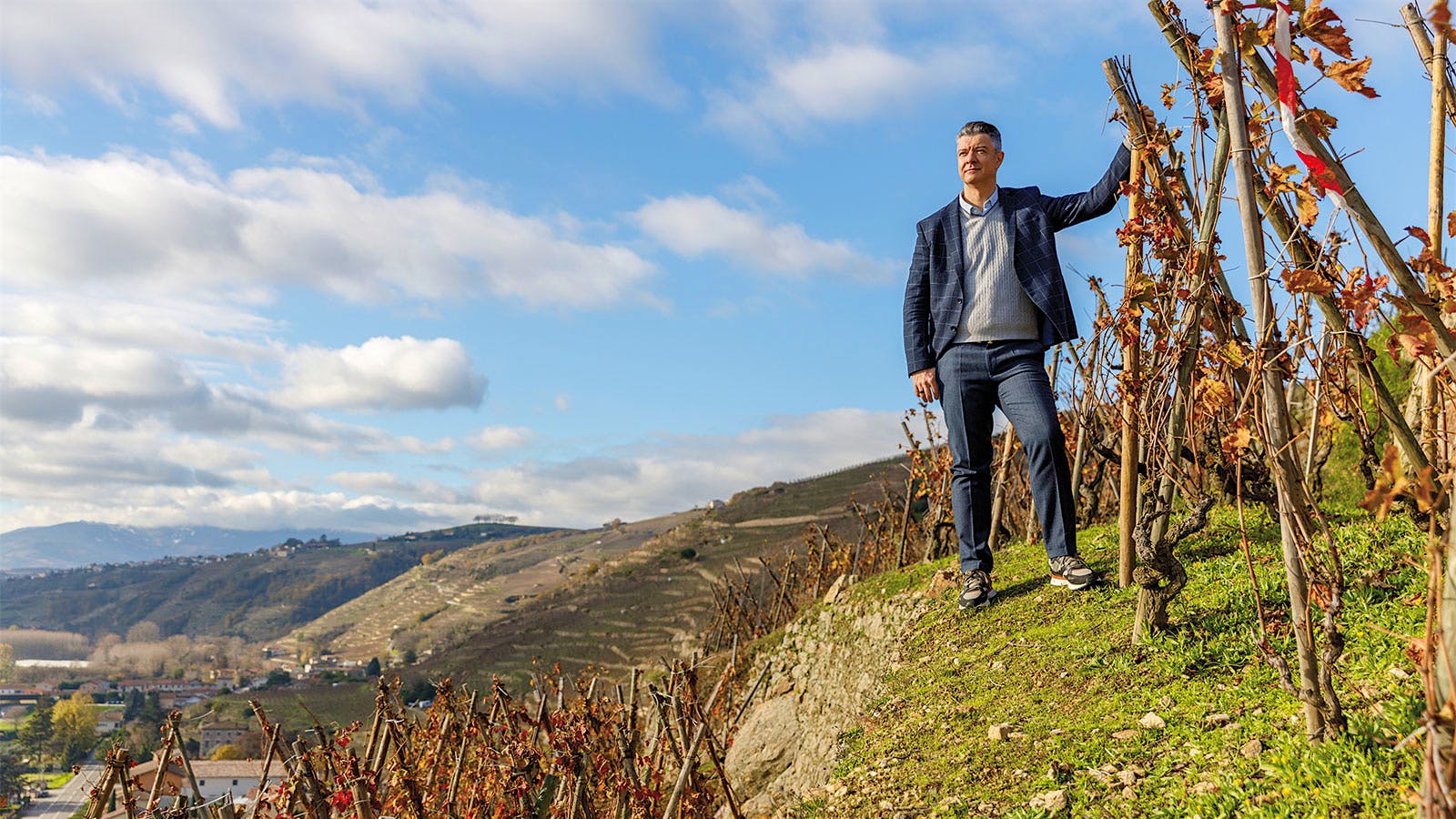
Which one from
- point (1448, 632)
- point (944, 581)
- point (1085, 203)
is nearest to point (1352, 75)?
point (1448, 632)

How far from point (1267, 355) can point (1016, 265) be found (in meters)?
2.14

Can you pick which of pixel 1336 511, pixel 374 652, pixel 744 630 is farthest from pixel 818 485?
pixel 374 652

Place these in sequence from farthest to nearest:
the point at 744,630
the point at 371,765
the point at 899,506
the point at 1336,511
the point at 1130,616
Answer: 1. the point at 744,630
2. the point at 899,506
3. the point at 1336,511
4. the point at 1130,616
5. the point at 371,765

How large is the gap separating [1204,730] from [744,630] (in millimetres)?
9054

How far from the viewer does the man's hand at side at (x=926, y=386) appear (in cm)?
459

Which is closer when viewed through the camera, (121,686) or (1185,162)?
(1185,162)

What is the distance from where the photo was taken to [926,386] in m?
4.61

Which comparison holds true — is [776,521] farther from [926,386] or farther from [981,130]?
[981,130]

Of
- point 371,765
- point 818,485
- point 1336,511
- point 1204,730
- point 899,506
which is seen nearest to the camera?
point 1204,730

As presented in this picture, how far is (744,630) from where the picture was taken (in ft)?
37.7

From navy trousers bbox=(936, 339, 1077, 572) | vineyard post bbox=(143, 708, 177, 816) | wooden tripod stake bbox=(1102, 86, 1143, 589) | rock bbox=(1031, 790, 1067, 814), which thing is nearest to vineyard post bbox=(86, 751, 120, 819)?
vineyard post bbox=(143, 708, 177, 816)

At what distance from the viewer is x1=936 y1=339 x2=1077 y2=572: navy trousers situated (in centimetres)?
414

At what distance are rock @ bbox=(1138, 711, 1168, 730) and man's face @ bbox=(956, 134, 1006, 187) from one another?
260 cm

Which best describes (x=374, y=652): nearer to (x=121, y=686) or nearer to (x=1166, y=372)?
(x=121, y=686)
